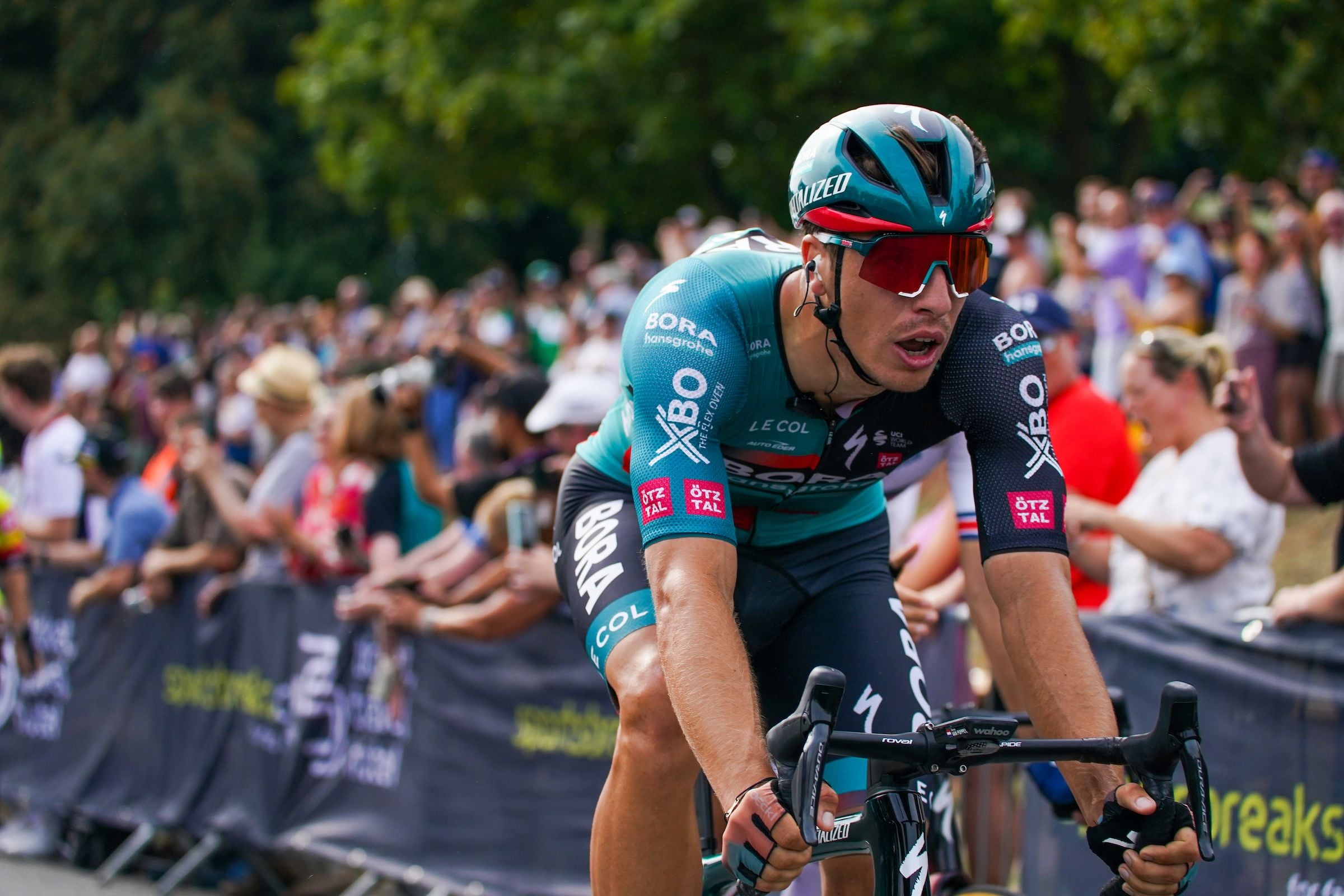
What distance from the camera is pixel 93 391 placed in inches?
648

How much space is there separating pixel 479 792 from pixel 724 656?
14.1ft

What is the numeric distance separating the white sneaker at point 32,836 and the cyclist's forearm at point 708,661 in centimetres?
706

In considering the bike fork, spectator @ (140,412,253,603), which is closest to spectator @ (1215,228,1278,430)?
spectator @ (140,412,253,603)

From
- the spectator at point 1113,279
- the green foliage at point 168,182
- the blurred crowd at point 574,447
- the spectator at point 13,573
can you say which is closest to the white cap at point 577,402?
the blurred crowd at point 574,447

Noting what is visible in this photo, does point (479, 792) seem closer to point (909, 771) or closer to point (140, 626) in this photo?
point (140, 626)

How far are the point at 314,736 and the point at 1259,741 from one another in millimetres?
4637

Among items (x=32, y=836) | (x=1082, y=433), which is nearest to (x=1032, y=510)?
(x=1082, y=433)

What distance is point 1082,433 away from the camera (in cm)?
639

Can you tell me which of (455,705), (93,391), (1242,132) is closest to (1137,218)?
(1242,132)

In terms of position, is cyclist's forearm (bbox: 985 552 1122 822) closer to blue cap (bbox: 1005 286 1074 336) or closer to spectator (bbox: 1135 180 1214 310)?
blue cap (bbox: 1005 286 1074 336)

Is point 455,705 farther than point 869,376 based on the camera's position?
Yes

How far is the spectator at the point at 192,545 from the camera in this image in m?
8.48

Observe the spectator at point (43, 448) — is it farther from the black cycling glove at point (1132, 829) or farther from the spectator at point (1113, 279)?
the black cycling glove at point (1132, 829)

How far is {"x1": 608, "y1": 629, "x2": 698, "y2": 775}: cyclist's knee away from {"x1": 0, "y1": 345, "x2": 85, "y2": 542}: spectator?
22.6 ft
